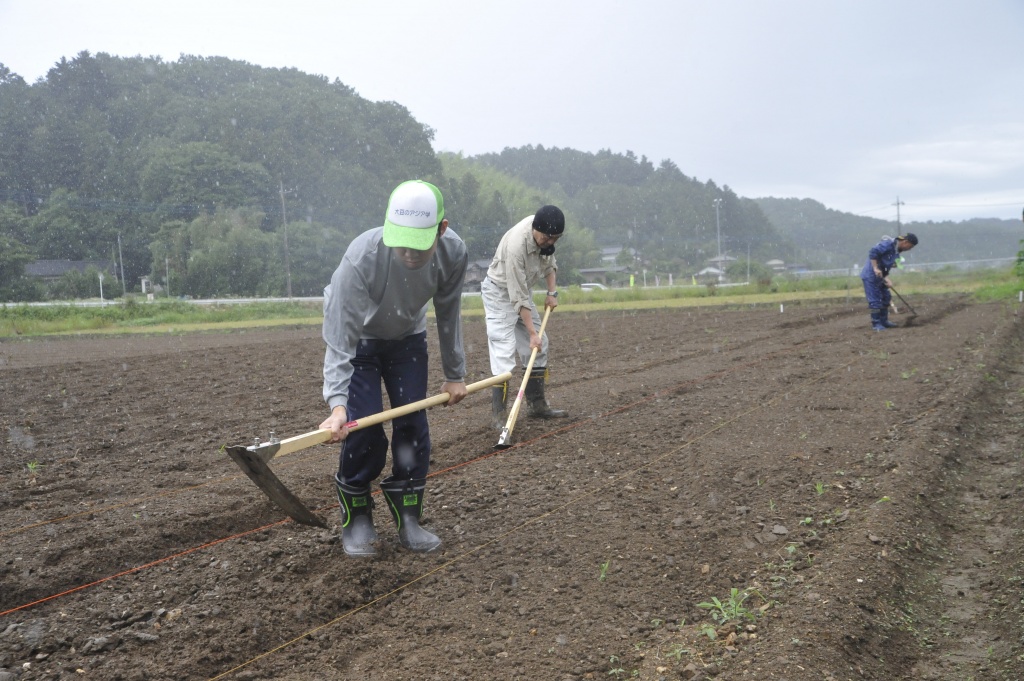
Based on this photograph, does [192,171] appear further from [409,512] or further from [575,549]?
[575,549]

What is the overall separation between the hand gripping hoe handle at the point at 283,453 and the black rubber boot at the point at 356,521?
193 mm

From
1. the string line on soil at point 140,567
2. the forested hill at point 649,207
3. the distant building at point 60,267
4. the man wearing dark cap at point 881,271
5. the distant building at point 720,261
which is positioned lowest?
the string line on soil at point 140,567

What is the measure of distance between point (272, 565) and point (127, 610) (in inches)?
27.0

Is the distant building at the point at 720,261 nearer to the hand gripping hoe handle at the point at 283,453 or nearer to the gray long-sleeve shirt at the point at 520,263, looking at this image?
the gray long-sleeve shirt at the point at 520,263

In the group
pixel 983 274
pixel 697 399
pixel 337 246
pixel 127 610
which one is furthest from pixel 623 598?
pixel 337 246

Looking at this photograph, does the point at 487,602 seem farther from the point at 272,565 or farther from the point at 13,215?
the point at 13,215

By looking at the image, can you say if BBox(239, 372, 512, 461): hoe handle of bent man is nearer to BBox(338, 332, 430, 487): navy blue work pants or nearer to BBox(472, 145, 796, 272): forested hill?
BBox(338, 332, 430, 487): navy blue work pants

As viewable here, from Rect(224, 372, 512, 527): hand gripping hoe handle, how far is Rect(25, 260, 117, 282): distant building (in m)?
43.3

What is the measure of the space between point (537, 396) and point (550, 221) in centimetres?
167

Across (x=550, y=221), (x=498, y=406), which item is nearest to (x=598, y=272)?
(x=498, y=406)

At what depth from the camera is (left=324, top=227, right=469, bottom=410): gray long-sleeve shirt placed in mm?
3736

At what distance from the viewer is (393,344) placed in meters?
4.16

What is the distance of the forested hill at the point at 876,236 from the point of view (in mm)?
97812

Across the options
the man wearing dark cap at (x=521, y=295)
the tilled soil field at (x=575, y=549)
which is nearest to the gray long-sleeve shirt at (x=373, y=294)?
the tilled soil field at (x=575, y=549)
